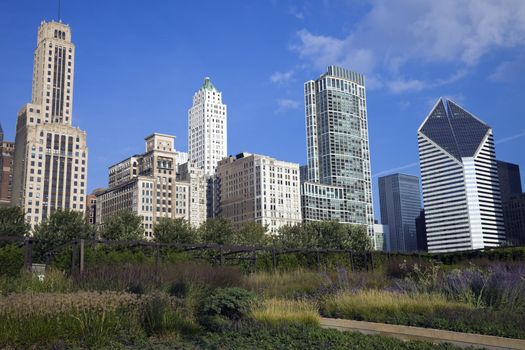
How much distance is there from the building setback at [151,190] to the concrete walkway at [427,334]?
120031 mm

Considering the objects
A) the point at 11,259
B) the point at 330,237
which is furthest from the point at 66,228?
the point at 330,237

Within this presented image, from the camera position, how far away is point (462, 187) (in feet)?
612

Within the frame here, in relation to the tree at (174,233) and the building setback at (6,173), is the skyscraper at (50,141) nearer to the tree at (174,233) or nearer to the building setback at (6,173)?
the building setback at (6,173)

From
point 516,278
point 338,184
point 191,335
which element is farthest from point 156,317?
point 338,184

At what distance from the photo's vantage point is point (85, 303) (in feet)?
27.0

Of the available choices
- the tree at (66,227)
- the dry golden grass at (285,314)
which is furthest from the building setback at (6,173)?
the dry golden grass at (285,314)

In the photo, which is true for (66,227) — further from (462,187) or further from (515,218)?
(515,218)

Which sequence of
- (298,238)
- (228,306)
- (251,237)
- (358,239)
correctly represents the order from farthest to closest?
(251,237) → (358,239) → (298,238) → (228,306)

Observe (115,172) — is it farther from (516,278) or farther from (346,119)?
(516,278)

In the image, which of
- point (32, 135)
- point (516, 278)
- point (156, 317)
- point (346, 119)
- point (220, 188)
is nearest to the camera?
point (156, 317)

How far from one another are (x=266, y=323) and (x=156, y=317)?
6.36 ft

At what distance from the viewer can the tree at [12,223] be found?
172 ft

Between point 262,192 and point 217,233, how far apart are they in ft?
277

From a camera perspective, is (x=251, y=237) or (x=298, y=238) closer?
(x=298, y=238)
